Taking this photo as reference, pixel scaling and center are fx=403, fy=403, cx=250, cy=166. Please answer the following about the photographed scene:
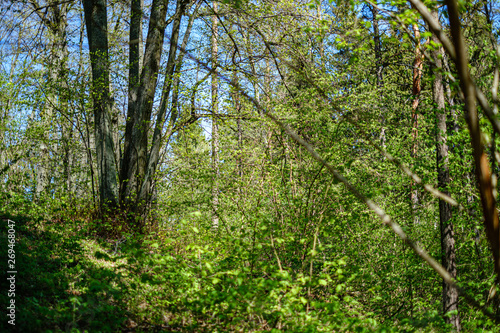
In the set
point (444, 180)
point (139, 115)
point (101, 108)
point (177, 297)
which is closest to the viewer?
point (177, 297)

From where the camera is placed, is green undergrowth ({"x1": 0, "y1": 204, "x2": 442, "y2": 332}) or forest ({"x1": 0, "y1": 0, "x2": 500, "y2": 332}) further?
forest ({"x1": 0, "y1": 0, "x2": 500, "y2": 332})

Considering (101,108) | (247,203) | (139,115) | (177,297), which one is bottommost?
(177,297)

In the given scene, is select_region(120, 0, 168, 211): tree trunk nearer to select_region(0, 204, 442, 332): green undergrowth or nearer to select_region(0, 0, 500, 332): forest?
select_region(0, 0, 500, 332): forest

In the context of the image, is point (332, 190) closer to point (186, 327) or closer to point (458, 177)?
point (458, 177)

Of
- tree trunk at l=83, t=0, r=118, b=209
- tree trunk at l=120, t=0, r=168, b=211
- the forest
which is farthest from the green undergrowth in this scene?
tree trunk at l=120, t=0, r=168, b=211

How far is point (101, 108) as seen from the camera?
786 cm

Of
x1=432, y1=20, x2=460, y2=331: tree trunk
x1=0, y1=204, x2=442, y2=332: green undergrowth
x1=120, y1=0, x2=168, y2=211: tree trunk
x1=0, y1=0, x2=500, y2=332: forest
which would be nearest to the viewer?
x1=0, y1=204, x2=442, y2=332: green undergrowth

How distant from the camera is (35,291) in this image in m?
4.21

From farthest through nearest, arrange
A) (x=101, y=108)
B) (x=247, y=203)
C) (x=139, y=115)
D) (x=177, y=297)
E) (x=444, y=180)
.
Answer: (x=139, y=115) < (x=101, y=108) < (x=247, y=203) < (x=444, y=180) < (x=177, y=297)

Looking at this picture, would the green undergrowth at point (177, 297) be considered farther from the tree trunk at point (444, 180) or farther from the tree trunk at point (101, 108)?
the tree trunk at point (444, 180)

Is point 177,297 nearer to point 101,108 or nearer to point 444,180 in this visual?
point 444,180

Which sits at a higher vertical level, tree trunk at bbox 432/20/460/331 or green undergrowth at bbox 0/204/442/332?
tree trunk at bbox 432/20/460/331

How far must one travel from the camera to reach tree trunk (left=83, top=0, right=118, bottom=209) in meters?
7.61

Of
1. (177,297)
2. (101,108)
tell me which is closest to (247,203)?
(177,297)
